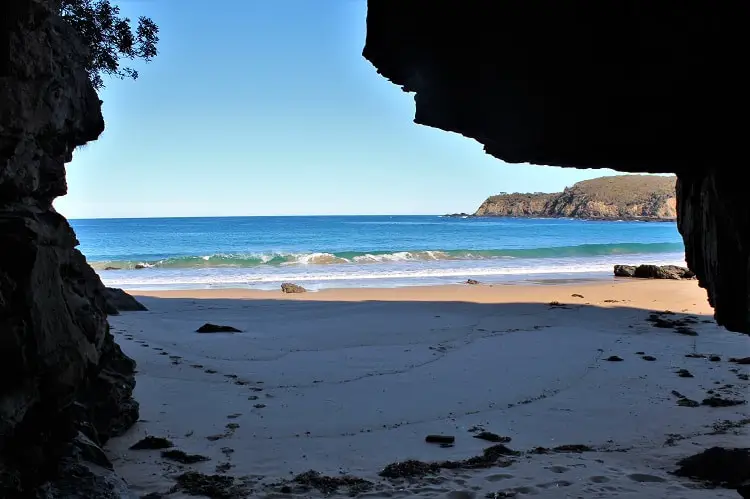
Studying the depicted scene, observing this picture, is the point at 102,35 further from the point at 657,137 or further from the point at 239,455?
the point at 657,137

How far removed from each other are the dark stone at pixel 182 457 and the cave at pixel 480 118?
82cm

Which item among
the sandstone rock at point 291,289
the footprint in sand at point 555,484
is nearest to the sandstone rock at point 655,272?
the sandstone rock at point 291,289

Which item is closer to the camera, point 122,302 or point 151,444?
point 151,444

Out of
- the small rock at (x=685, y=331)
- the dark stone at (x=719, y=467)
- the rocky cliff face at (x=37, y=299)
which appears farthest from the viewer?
the small rock at (x=685, y=331)

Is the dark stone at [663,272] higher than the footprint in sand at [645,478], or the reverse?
the dark stone at [663,272]

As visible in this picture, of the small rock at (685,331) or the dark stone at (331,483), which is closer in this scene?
the dark stone at (331,483)

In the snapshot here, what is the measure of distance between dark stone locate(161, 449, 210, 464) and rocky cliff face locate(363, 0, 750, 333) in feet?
12.4

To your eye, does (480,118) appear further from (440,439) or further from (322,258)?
(322,258)

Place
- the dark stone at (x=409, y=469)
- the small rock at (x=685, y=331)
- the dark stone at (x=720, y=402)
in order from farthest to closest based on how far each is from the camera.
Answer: the small rock at (x=685, y=331)
the dark stone at (x=720, y=402)
the dark stone at (x=409, y=469)

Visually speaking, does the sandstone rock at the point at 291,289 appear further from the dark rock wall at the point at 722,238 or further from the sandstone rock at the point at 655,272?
the dark rock wall at the point at 722,238

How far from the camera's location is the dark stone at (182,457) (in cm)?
552

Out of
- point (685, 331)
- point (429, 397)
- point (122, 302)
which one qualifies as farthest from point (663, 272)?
point (122, 302)

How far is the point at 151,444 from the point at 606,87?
5.19 metres

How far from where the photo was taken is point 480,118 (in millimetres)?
4691
